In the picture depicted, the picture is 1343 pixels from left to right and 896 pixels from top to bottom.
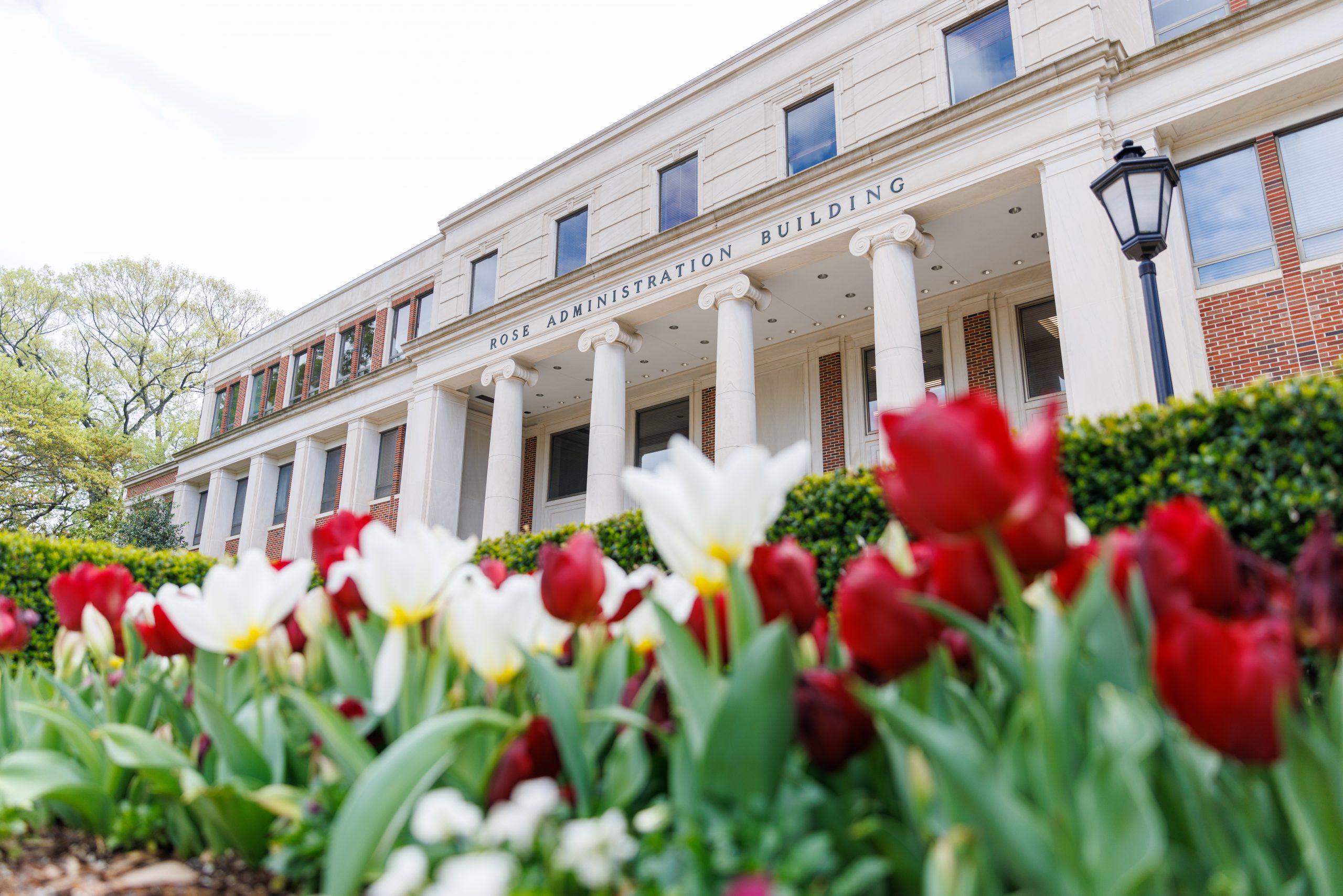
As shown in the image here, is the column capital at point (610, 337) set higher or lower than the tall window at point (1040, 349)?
higher

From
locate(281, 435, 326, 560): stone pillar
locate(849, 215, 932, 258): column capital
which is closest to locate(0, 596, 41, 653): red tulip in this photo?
locate(849, 215, 932, 258): column capital

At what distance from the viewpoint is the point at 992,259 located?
16.5 m

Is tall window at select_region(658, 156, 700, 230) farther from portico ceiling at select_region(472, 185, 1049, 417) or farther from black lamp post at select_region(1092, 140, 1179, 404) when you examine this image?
black lamp post at select_region(1092, 140, 1179, 404)

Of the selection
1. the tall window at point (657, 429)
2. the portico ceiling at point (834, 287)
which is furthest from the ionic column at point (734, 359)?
the tall window at point (657, 429)

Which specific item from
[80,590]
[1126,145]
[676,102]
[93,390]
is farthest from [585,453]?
[93,390]

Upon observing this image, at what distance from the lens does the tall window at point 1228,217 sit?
12.4m

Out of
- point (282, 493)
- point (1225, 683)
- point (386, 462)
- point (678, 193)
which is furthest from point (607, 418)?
point (282, 493)

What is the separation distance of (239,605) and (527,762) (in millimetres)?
861

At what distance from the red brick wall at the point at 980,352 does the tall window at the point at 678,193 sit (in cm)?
670

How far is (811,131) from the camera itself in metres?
16.9

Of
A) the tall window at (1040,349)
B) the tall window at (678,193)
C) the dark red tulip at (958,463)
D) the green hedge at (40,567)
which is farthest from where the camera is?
the tall window at (678,193)

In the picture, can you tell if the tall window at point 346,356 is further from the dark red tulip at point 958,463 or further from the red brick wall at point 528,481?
the dark red tulip at point 958,463

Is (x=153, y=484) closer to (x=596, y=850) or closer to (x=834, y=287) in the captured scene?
(x=834, y=287)

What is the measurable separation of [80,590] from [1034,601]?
2.84m
